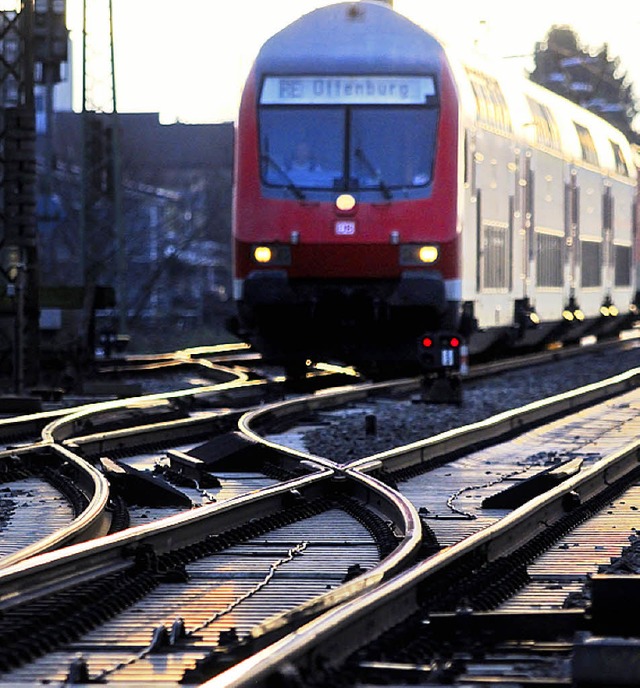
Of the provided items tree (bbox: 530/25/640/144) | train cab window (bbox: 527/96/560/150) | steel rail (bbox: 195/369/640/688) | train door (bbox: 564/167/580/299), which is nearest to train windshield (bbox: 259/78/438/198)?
steel rail (bbox: 195/369/640/688)

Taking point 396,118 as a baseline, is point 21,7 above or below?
above

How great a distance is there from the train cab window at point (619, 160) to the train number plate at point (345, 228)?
11956 millimetres

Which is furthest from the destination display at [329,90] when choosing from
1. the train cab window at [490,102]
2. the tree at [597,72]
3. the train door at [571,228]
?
the tree at [597,72]

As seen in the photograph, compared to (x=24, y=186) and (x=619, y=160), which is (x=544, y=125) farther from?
(x=24, y=186)

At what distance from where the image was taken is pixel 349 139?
1752 cm

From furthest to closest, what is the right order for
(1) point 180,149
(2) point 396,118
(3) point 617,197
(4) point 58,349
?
(1) point 180,149 → (3) point 617,197 → (4) point 58,349 → (2) point 396,118

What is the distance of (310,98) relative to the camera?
17547mm

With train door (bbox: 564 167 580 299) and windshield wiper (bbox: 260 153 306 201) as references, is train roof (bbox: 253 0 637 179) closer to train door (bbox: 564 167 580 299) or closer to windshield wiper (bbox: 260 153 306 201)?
windshield wiper (bbox: 260 153 306 201)

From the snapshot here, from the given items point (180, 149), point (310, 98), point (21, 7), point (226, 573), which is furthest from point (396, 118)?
point (180, 149)

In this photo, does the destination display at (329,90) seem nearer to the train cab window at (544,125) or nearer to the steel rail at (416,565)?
the steel rail at (416,565)

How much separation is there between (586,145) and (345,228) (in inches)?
364

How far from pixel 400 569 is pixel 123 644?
4.55 feet

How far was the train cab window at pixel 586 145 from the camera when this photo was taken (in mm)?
25438

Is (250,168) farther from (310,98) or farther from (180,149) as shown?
(180,149)
